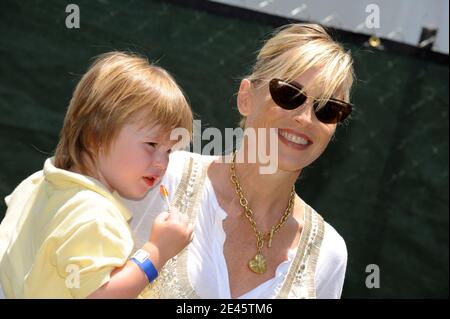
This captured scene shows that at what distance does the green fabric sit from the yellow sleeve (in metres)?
1.58

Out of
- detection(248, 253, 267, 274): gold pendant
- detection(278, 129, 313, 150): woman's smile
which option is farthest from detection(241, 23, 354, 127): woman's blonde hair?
detection(248, 253, 267, 274): gold pendant

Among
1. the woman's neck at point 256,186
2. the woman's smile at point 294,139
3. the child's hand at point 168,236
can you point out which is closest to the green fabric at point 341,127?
the woman's neck at point 256,186

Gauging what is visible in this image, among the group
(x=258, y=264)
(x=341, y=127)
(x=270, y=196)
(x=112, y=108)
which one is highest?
(x=112, y=108)

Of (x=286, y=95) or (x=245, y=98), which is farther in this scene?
(x=245, y=98)

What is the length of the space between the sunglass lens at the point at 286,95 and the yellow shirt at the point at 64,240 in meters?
0.70

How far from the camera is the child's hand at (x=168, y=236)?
2145 millimetres

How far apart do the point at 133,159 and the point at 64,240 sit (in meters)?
0.32

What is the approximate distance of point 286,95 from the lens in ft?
8.68

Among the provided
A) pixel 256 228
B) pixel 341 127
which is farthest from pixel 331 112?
pixel 341 127

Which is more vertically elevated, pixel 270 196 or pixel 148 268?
pixel 148 268

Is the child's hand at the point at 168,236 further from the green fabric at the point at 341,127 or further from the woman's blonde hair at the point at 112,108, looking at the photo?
the green fabric at the point at 341,127

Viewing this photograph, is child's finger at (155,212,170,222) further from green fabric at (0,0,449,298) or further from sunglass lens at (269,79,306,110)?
green fabric at (0,0,449,298)

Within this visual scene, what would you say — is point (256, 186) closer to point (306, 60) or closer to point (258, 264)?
point (258, 264)
